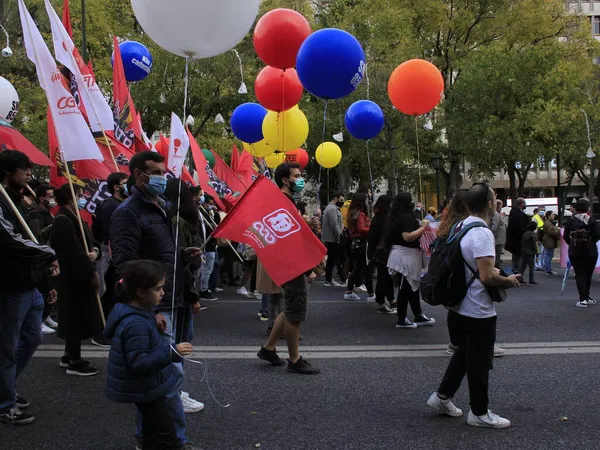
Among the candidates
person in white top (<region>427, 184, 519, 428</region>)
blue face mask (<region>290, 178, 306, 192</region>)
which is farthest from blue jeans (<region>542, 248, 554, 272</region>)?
person in white top (<region>427, 184, 519, 428</region>)

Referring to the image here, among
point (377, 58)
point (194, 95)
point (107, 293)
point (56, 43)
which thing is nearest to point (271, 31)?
point (56, 43)

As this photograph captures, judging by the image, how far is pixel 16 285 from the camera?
389cm

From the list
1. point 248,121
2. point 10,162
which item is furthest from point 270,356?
point 248,121

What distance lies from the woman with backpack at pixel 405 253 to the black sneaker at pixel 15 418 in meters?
4.48

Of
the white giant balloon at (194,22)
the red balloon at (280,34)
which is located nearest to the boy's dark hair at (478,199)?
the white giant balloon at (194,22)

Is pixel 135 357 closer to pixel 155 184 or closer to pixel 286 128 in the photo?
pixel 155 184

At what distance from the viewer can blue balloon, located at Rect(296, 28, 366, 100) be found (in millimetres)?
7633

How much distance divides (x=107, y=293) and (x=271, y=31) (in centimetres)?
431

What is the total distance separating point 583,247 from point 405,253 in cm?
337

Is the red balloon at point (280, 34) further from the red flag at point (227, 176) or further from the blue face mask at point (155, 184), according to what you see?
the blue face mask at point (155, 184)

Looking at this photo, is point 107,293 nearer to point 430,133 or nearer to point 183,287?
point 183,287

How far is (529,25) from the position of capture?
26.2 meters

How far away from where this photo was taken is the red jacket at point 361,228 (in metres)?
9.76

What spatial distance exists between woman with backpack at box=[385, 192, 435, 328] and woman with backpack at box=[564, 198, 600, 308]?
2926mm
